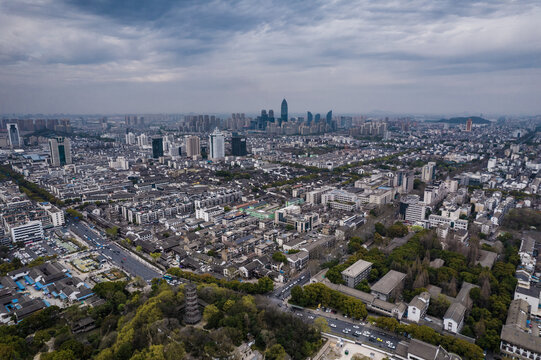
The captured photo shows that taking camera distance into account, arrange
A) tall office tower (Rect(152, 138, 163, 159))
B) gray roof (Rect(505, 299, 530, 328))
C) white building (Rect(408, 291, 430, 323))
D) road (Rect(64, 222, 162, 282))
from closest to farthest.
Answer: gray roof (Rect(505, 299, 530, 328))
white building (Rect(408, 291, 430, 323))
road (Rect(64, 222, 162, 282))
tall office tower (Rect(152, 138, 163, 159))

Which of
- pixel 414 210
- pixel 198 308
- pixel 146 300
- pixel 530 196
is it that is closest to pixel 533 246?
pixel 414 210

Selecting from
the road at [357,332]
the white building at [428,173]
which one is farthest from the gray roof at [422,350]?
the white building at [428,173]

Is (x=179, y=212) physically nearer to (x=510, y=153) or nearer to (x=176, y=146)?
(x=176, y=146)

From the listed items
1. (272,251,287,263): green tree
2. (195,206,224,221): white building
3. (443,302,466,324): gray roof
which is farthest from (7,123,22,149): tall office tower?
(443,302,466,324): gray roof

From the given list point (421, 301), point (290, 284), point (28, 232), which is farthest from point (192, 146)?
point (421, 301)

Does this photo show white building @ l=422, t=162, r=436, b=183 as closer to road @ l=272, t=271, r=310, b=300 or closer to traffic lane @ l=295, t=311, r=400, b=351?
road @ l=272, t=271, r=310, b=300
